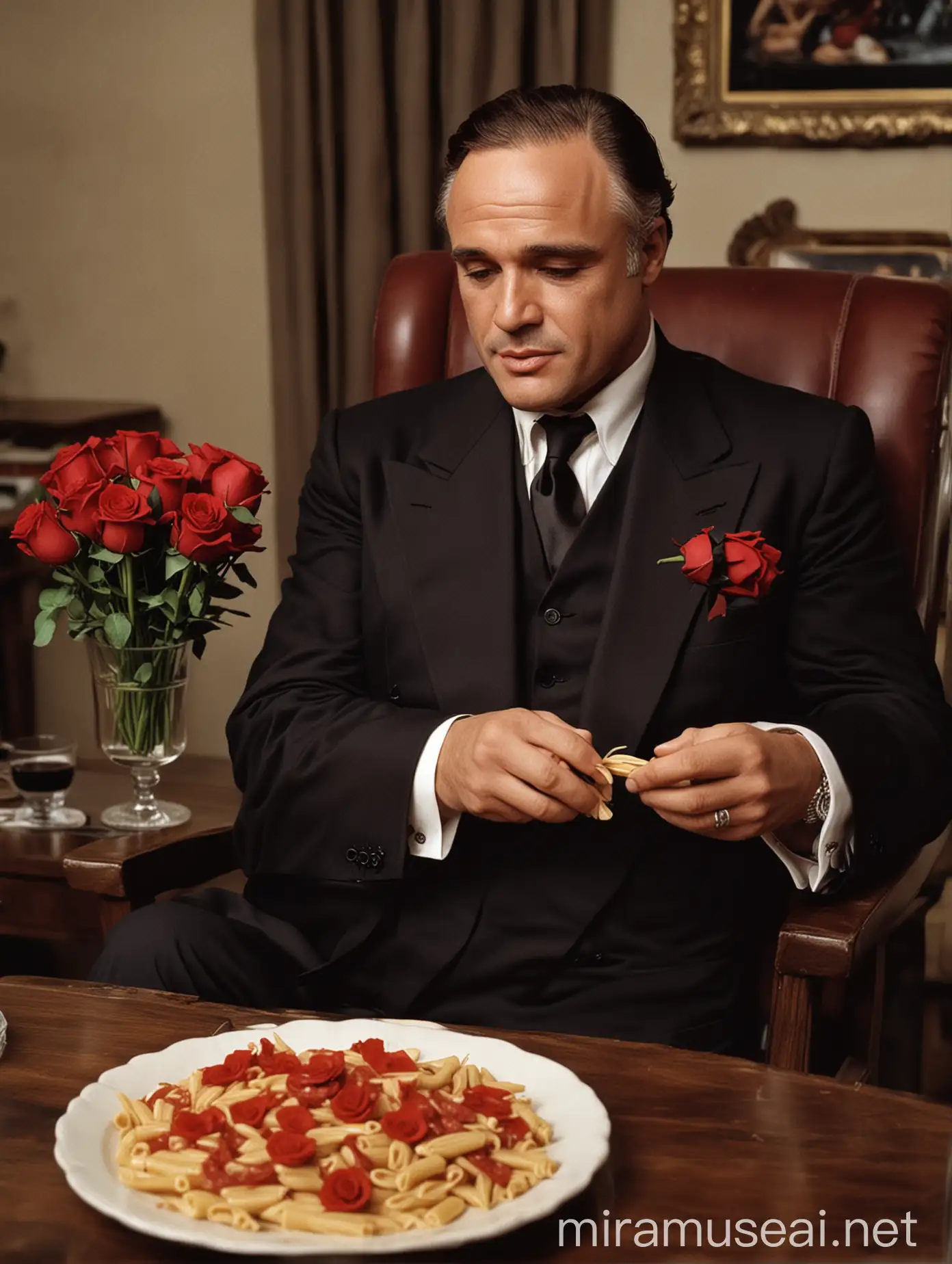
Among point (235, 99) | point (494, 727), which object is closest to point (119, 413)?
point (235, 99)

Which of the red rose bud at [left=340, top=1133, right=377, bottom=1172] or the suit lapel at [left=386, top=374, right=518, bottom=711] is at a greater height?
the suit lapel at [left=386, top=374, right=518, bottom=711]

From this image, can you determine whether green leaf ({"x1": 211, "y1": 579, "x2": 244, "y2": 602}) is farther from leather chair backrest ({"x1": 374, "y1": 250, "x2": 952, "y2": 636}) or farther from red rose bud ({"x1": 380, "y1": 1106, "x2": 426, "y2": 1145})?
red rose bud ({"x1": 380, "y1": 1106, "x2": 426, "y2": 1145})

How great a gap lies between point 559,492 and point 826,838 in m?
0.58

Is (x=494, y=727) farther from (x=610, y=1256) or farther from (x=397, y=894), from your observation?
(x=610, y=1256)

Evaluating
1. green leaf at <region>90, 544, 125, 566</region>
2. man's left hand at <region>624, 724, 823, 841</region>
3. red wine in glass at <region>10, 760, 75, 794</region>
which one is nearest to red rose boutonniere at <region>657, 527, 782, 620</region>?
man's left hand at <region>624, 724, 823, 841</region>

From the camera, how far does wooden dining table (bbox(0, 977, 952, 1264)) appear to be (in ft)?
3.48

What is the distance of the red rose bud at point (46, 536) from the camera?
2.04m

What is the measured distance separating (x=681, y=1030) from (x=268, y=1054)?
29.2 inches

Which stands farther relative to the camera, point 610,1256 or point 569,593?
point 569,593

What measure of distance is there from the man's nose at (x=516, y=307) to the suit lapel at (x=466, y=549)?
0.70ft

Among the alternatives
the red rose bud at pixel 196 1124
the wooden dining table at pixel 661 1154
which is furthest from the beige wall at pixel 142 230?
the red rose bud at pixel 196 1124

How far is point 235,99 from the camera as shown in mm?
4059

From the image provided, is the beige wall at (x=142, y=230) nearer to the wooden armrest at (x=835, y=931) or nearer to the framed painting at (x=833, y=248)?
the framed painting at (x=833, y=248)

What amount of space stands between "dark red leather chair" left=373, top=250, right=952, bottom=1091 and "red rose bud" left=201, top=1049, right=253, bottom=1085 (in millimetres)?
951
